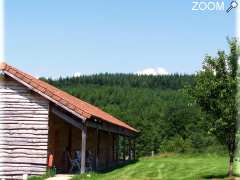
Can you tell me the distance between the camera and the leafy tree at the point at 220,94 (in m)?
21.0

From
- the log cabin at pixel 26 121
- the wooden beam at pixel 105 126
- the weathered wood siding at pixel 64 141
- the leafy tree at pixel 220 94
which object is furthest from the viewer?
the weathered wood siding at pixel 64 141

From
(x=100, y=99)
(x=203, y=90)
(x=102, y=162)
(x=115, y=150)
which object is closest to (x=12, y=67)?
(x=203, y=90)

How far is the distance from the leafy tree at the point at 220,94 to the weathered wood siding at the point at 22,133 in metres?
6.79

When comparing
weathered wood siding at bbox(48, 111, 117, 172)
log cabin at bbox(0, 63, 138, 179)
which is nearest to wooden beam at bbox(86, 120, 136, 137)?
log cabin at bbox(0, 63, 138, 179)

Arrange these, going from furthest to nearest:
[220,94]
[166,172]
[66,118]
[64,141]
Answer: [64,141], [166,172], [66,118], [220,94]

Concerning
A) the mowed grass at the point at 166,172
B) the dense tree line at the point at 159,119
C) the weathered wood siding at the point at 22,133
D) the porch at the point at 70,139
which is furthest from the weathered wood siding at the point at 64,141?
the dense tree line at the point at 159,119

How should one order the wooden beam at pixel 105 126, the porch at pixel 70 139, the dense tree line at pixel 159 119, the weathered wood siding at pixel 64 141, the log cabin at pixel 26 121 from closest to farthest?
the log cabin at pixel 26 121, the porch at pixel 70 139, the wooden beam at pixel 105 126, the weathered wood siding at pixel 64 141, the dense tree line at pixel 159 119

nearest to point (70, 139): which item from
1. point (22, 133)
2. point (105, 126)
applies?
point (105, 126)

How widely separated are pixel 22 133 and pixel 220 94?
8.71m

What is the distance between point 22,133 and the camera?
75.0 ft

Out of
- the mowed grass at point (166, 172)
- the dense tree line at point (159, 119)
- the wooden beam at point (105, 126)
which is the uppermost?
the dense tree line at point (159, 119)

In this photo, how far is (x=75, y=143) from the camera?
28.0 m

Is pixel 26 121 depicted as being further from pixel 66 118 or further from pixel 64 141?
pixel 64 141

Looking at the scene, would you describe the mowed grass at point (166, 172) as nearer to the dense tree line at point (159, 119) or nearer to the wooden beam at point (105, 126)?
the wooden beam at point (105, 126)
